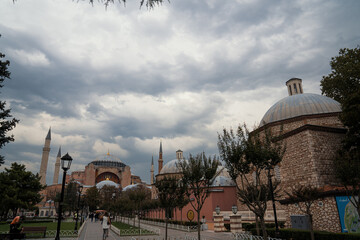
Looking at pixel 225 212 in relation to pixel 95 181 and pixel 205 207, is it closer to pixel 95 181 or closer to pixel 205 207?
pixel 205 207

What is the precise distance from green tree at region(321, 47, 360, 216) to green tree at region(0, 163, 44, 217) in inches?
1180

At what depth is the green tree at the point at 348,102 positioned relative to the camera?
Result: 967cm

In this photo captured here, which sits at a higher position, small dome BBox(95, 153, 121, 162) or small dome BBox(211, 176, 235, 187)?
small dome BBox(95, 153, 121, 162)

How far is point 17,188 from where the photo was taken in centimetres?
2495

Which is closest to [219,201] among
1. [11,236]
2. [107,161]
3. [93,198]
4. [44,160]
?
[11,236]

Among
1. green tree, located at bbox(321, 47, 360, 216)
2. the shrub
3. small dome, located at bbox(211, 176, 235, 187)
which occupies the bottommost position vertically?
the shrub

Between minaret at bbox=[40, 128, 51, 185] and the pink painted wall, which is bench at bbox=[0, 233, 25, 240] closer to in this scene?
the pink painted wall

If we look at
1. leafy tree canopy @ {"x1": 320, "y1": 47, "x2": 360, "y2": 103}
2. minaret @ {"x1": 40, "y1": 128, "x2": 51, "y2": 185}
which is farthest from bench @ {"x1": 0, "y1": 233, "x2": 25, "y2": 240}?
minaret @ {"x1": 40, "y1": 128, "x2": 51, "y2": 185}

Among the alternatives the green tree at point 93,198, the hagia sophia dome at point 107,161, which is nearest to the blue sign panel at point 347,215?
the green tree at point 93,198

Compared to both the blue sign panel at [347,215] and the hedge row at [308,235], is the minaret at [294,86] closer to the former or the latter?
the blue sign panel at [347,215]

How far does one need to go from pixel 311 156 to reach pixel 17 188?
2979cm

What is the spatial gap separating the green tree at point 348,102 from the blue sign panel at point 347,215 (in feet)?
1.16

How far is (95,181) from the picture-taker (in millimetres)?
70000

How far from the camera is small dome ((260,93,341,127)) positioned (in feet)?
63.0
